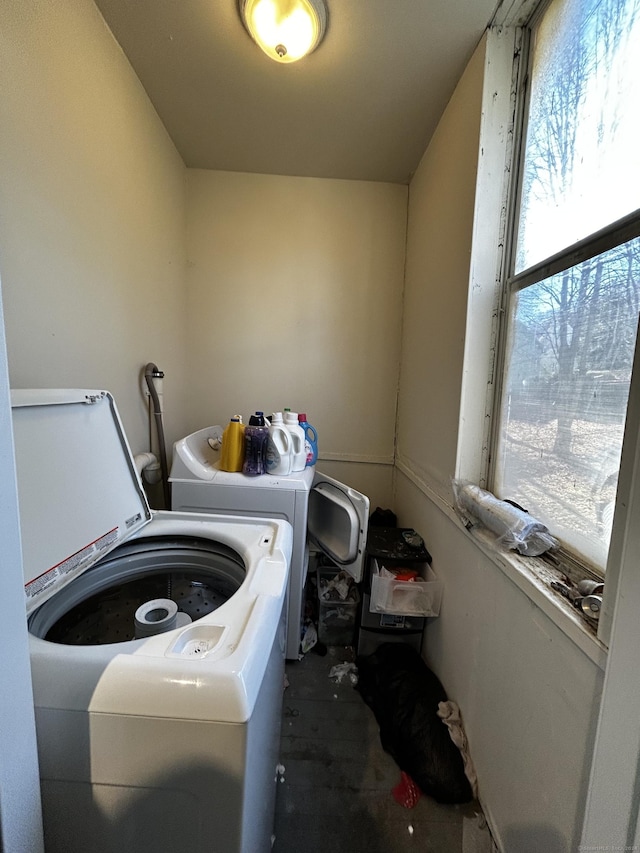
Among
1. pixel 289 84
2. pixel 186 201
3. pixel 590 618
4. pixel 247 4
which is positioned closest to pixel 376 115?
pixel 289 84

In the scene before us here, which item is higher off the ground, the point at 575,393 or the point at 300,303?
the point at 300,303

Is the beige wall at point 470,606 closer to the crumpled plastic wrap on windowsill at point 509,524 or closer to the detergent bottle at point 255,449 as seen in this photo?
the crumpled plastic wrap on windowsill at point 509,524

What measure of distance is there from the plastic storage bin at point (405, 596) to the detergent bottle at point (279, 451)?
0.63 meters

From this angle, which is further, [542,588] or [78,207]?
[78,207]

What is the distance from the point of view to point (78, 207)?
1.13 m

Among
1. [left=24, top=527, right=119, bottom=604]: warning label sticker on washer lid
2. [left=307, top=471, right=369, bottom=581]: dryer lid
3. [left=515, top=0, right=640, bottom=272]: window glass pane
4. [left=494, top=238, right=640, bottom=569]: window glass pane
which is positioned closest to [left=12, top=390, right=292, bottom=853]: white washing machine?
[left=24, top=527, right=119, bottom=604]: warning label sticker on washer lid

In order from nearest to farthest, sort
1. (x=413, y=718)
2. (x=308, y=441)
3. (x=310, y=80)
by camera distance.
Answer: (x=413, y=718), (x=310, y=80), (x=308, y=441)

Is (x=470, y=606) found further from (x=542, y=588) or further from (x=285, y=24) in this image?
(x=285, y=24)

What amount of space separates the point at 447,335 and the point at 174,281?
1541 mm

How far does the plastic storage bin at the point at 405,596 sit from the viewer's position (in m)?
1.48

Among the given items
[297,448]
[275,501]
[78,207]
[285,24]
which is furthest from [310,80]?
[275,501]

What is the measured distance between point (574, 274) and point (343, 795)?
178 centimetres

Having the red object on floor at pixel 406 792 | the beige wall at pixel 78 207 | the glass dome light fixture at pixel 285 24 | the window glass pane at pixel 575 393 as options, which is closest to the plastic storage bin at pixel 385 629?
the red object on floor at pixel 406 792

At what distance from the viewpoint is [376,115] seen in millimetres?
1630
